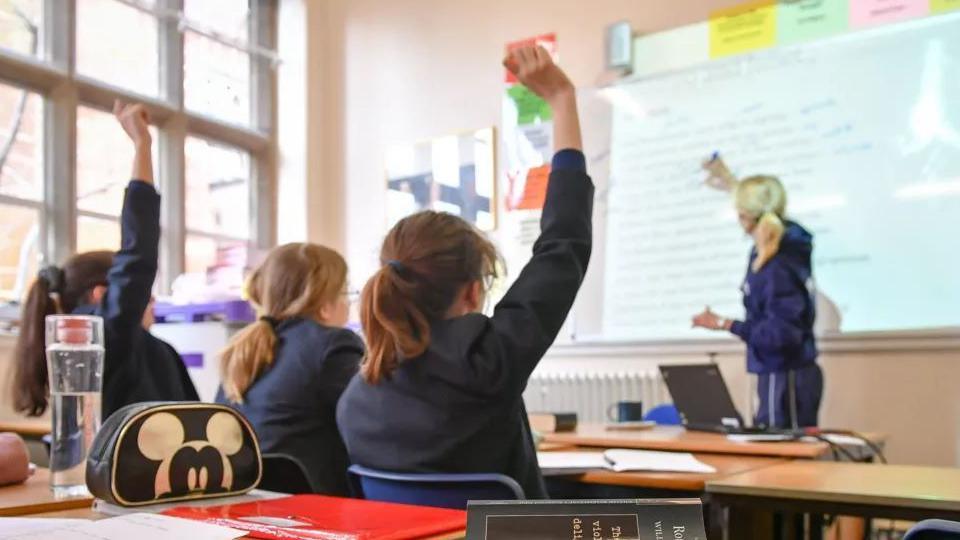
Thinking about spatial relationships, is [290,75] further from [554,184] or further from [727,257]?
[554,184]

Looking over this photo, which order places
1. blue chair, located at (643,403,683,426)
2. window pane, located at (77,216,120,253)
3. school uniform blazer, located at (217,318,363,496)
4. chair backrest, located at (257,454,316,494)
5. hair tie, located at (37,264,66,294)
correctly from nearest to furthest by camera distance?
chair backrest, located at (257,454,316,494) < school uniform blazer, located at (217,318,363,496) < hair tie, located at (37,264,66,294) < blue chair, located at (643,403,683,426) < window pane, located at (77,216,120,253)

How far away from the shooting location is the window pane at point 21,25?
13.7ft

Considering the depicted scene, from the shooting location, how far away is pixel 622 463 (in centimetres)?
172

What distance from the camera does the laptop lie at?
259 centimetres

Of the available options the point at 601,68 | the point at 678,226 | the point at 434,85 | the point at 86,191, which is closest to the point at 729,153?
the point at 678,226

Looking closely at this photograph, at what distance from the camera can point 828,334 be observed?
3.71 meters

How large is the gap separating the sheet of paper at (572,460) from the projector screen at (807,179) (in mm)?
2155

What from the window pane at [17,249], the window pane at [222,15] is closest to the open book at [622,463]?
the window pane at [17,249]

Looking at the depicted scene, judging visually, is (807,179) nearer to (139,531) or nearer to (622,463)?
(622,463)

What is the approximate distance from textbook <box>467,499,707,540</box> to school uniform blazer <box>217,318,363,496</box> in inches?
44.1

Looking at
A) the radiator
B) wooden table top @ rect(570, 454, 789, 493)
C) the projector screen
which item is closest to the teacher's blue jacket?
the projector screen

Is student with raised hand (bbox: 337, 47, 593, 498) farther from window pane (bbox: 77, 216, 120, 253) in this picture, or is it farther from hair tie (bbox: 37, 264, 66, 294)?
window pane (bbox: 77, 216, 120, 253)

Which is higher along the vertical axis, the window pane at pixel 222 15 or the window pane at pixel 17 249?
the window pane at pixel 222 15

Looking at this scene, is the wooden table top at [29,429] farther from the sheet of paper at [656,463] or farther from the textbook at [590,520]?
the textbook at [590,520]
